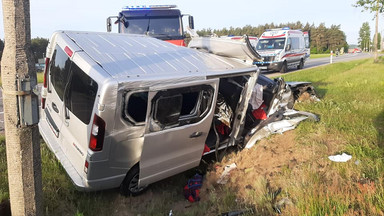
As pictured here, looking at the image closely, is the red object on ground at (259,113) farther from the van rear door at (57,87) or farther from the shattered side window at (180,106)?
the van rear door at (57,87)

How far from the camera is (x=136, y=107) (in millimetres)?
3389

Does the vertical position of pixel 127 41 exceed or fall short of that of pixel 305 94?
it exceeds it

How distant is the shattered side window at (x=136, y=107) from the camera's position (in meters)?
3.29

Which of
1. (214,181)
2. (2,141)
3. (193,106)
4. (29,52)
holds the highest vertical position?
(29,52)

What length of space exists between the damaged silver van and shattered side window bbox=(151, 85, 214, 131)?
0.04 ft

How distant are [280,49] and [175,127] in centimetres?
1545

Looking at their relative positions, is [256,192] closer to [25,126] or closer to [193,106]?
[193,106]

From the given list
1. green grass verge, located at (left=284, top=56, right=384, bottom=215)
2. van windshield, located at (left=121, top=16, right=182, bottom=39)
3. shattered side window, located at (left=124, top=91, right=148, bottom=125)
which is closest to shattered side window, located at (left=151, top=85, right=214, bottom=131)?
shattered side window, located at (left=124, top=91, right=148, bottom=125)

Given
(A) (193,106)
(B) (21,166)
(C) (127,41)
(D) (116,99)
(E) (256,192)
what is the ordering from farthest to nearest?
(C) (127,41), (A) (193,106), (E) (256,192), (D) (116,99), (B) (21,166)

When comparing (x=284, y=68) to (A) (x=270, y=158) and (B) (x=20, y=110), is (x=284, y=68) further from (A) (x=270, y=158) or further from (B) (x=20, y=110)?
(B) (x=20, y=110)

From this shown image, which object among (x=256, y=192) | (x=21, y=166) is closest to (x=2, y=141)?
(x=21, y=166)

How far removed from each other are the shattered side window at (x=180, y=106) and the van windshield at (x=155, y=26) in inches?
223

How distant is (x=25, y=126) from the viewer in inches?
95.3

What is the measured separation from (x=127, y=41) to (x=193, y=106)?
1.44 m
